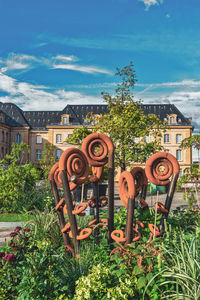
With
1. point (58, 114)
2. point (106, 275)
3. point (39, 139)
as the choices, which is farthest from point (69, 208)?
point (58, 114)

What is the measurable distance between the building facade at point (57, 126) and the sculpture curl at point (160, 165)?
38.2 meters

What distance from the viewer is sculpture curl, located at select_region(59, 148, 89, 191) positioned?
381cm

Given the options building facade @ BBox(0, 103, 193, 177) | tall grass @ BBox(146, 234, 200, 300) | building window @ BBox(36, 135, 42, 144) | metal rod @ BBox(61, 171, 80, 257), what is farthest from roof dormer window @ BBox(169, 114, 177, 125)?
tall grass @ BBox(146, 234, 200, 300)

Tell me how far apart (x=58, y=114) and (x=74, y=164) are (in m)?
43.2

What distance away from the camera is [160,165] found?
13.6 ft

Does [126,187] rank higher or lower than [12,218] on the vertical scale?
higher

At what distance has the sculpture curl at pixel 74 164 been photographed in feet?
12.5

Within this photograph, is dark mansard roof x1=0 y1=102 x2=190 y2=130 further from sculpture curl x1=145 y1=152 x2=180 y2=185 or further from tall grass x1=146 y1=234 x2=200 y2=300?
tall grass x1=146 y1=234 x2=200 y2=300

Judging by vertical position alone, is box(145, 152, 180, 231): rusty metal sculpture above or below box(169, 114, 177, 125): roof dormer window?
below

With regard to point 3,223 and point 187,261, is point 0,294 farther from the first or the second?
point 3,223

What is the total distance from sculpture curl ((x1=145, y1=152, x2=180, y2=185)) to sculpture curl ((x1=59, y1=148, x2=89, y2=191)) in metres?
0.93

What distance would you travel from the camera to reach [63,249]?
4164 millimetres

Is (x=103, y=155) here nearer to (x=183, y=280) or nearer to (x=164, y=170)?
(x=164, y=170)

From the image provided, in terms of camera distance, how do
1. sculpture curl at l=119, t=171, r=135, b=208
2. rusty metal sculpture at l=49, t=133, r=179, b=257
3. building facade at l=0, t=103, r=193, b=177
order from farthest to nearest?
building facade at l=0, t=103, r=193, b=177 < rusty metal sculpture at l=49, t=133, r=179, b=257 < sculpture curl at l=119, t=171, r=135, b=208
